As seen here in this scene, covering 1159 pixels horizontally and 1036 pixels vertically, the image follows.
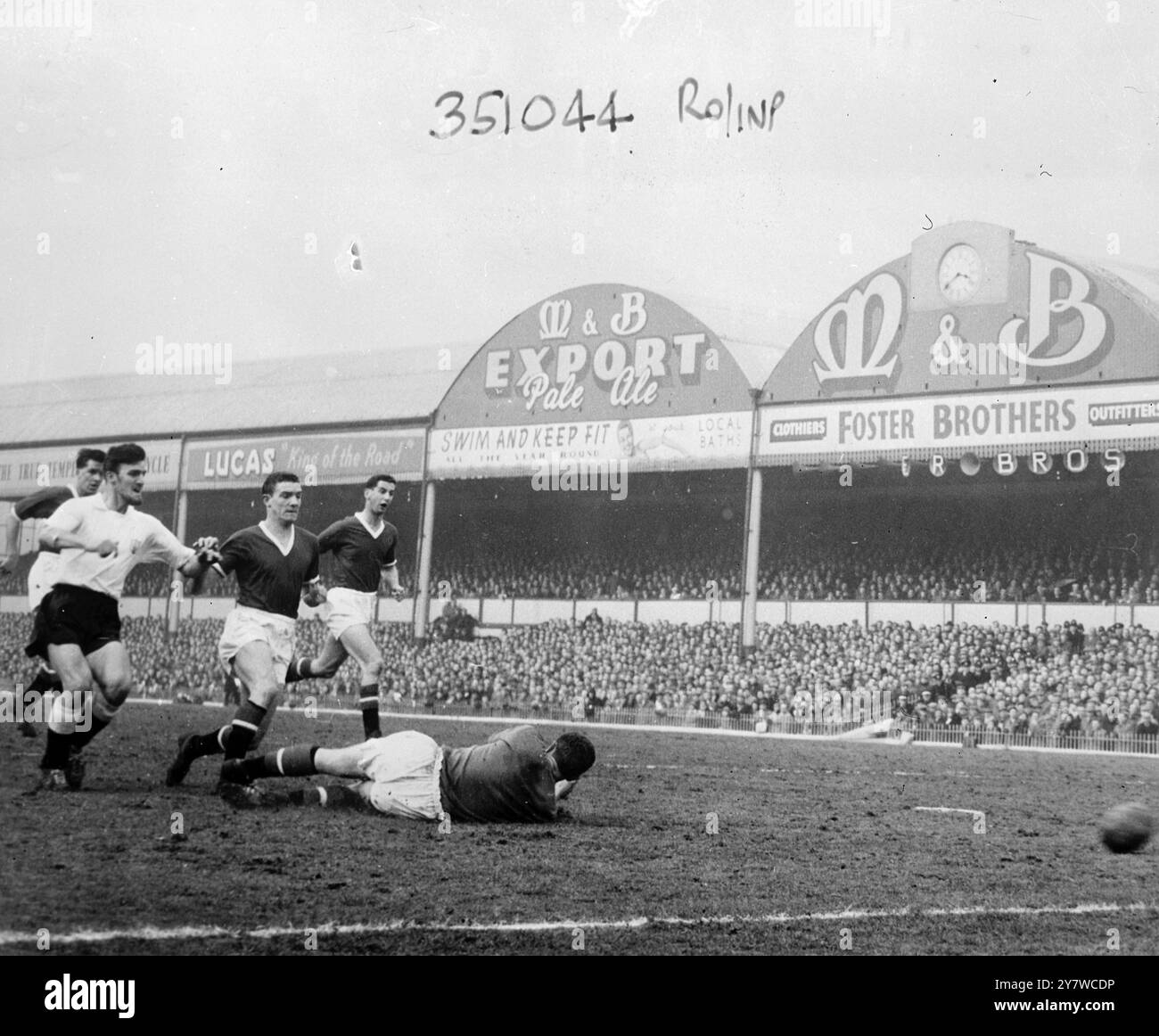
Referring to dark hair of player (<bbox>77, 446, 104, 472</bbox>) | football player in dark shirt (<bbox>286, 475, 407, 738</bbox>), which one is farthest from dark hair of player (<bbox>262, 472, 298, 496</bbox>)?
dark hair of player (<bbox>77, 446, 104, 472</bbox>)

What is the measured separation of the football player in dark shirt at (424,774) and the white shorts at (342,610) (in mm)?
1482

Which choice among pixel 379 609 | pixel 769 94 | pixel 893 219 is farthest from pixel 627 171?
pixel 379 609

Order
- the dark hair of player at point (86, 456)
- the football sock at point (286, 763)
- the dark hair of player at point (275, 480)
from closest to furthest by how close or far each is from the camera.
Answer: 1. the football sock at point (286, 763)
2. the dark hair of player at point (86, 456)
3. the dark hair of player at point (275, 480)

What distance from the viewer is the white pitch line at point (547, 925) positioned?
4.46 m

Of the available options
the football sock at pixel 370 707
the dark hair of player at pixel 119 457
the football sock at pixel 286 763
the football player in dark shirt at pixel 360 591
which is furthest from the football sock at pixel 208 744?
the dark hair of player at pixel 119 457

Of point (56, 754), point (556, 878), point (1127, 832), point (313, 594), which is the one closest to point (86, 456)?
point (313, 594)

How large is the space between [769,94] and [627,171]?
86 cm

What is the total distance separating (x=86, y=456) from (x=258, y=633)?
126cm

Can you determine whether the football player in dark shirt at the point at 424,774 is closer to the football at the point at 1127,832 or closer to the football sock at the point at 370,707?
the football sock at the point at 370,707

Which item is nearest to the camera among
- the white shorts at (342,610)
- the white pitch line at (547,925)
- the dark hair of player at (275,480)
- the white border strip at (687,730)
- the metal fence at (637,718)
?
the white pitch line at (547,925)

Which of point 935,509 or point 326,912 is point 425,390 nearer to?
point 326,912

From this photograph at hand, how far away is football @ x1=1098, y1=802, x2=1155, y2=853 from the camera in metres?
6.20

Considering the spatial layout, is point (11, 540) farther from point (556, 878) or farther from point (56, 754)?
point (556, 878)

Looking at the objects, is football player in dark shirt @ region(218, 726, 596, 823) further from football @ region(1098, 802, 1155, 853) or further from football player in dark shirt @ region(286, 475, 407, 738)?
football @ region(1098, 802, 1155, 853)
